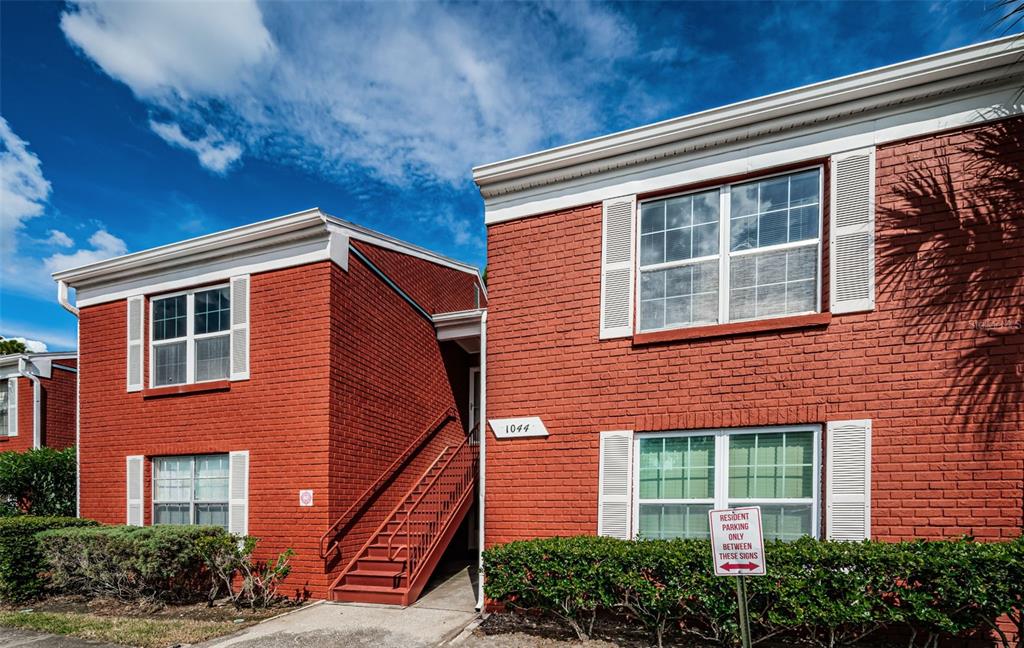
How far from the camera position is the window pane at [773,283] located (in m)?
6.25

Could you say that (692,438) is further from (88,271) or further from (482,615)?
(88,271)

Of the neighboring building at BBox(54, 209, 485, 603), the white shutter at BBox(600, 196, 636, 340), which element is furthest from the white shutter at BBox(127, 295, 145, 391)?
the white shutter at BBox(600, 196, 636, 340)

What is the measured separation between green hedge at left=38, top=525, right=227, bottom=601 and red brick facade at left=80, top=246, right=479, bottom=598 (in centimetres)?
92

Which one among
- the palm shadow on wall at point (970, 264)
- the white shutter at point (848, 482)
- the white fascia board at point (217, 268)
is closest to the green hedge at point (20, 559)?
the white fascia board at point (217, 268)

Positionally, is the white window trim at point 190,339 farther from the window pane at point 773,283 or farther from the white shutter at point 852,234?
the white shutter at point 852,234

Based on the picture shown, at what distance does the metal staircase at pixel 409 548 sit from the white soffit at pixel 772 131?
468cm

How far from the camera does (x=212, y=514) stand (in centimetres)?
927

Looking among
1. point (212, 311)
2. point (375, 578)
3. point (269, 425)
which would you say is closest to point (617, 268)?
point (375, 578)

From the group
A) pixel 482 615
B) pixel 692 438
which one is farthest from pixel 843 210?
pixel 482 615

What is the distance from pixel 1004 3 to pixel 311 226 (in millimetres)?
8593

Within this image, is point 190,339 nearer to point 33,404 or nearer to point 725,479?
point 33,404

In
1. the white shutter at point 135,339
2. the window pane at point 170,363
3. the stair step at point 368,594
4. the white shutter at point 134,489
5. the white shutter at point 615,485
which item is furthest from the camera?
the white shutter at point 135,339

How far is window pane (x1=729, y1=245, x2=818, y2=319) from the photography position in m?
6.25

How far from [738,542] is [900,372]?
9.05 ft
